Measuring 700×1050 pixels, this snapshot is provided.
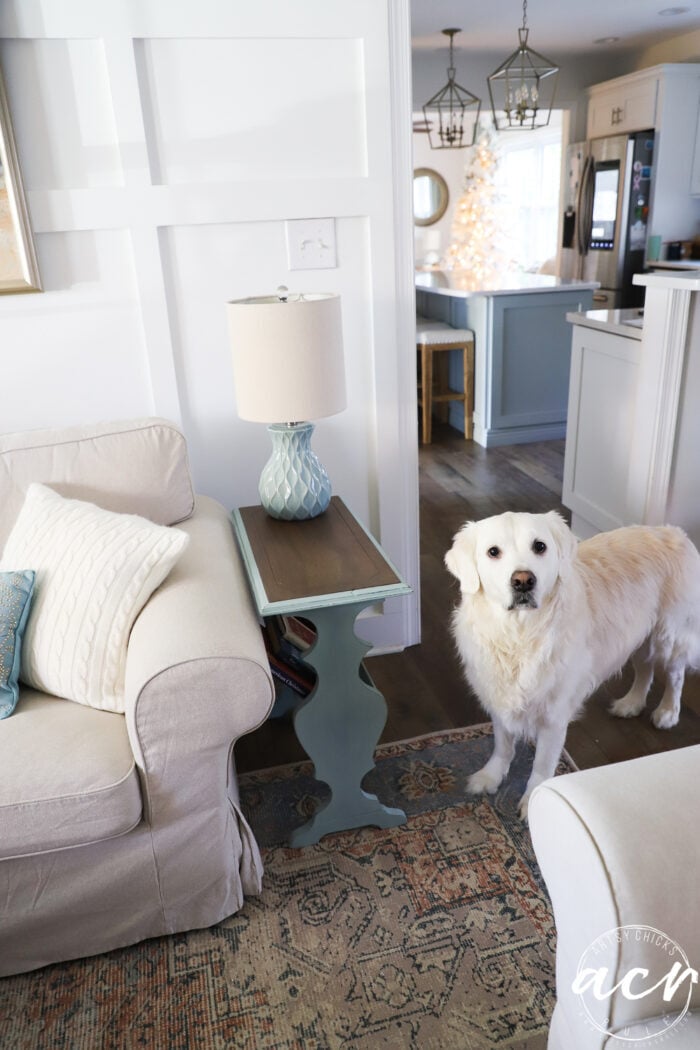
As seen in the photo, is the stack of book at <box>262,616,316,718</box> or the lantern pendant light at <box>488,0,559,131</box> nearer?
the stack of book at <box>262,616,316,718</box>

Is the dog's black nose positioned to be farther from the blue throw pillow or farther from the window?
the window

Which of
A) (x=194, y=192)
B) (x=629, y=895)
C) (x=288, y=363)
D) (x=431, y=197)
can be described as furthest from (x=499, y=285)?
(x=431, y=197)

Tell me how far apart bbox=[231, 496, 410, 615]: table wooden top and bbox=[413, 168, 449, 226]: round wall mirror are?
862 cm

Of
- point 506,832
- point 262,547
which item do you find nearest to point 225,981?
point 506,832

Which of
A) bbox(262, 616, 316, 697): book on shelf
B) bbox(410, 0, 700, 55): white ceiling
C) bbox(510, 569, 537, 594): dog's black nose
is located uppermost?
bbox(410, 0, 700, 55): white ceiling

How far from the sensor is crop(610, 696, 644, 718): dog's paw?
87.4 inches

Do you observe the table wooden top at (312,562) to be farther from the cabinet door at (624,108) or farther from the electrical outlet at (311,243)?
the cabinet door at (624,108)

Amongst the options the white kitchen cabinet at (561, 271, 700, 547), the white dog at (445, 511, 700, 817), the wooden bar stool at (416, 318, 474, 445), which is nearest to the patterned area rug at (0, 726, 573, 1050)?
the white dog at (445, 511, 700, 817)

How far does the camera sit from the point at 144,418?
6.64 ft

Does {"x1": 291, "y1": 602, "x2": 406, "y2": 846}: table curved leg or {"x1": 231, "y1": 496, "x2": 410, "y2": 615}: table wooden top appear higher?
{"x1": 231, "y1": 496, "x2": 410, "y2": 615}: table wooden top

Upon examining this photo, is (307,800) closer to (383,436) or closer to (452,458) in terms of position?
(383,436)

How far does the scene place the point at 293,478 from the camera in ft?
6.38

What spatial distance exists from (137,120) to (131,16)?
23 cm

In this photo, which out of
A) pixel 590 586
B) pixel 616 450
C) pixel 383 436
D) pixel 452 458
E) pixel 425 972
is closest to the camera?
pixel 425 972
